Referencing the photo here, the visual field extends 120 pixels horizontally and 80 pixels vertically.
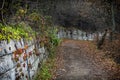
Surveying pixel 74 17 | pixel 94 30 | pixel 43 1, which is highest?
pixel 43 1

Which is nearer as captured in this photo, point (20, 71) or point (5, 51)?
point (5, 51)

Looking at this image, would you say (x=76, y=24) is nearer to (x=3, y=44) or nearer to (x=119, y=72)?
(x=119, y=72)

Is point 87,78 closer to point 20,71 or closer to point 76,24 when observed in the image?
point 20,71

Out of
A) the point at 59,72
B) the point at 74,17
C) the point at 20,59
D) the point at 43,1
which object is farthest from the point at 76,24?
the point at 20,59

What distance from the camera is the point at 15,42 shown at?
7.03 meters

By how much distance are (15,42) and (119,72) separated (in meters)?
6.37

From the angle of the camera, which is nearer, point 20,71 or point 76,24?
point 20,71

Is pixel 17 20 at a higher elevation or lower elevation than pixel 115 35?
higher

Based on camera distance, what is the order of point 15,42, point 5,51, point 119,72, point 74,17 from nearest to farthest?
point 5,51 → point 15,42 → point 119,72 → point 74,17

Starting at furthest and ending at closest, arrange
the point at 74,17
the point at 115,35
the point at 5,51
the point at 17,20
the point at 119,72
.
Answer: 1. the point at 74,17
2. the point at 115,35
3. the point at 119,72
4. the point at 17,20
5. the point at 5,51

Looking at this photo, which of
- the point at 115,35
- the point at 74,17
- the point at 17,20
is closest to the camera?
the point at 17,20

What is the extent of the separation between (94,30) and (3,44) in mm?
38262

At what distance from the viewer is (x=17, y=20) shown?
10195mm

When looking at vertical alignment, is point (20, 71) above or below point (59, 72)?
above
